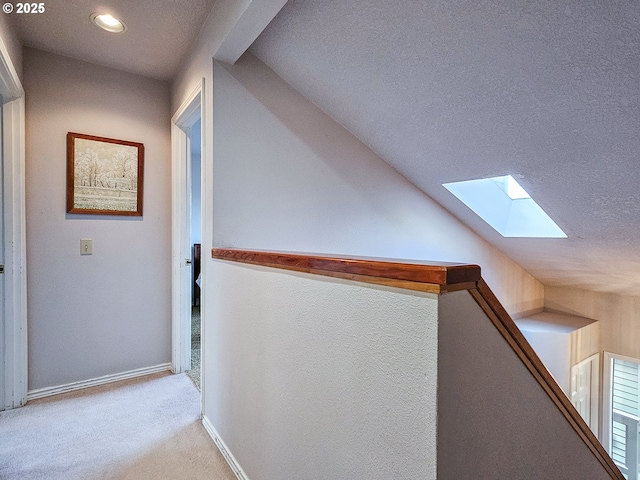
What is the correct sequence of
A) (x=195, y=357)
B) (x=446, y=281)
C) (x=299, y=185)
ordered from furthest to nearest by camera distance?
(x=195, y=357) < (x=299, y=185) < (x=446, y=281)

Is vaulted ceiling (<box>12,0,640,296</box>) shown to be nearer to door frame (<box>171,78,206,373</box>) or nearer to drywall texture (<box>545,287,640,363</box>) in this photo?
door frame (<box>171,78,206,373</box>)

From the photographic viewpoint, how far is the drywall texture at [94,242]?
2.07 metres

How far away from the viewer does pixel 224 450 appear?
1570 millimetres

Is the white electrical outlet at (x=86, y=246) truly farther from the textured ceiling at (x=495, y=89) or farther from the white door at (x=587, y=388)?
the white door at (x=587, y=388)

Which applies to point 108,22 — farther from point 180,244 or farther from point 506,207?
point 506,207

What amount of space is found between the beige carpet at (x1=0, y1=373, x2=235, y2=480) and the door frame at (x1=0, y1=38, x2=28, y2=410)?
181 millimetres

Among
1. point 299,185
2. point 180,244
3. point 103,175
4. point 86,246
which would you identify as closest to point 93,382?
point 86,246

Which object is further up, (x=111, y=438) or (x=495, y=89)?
(x=495, y=89)

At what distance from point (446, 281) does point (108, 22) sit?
223cm

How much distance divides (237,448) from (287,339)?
29.8 inches

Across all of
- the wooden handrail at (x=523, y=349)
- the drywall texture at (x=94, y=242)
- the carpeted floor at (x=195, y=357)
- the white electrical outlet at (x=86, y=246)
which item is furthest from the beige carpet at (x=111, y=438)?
the wooden handrail at (x=523, y=349)

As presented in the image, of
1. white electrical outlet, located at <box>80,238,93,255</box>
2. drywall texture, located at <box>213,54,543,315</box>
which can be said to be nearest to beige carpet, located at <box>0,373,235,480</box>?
white electrical outlet, located at <box>80,238,93,255</box>

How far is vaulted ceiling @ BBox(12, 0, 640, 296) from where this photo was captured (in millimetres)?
1259

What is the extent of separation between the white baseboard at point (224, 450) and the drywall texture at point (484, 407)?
108 centimetres
